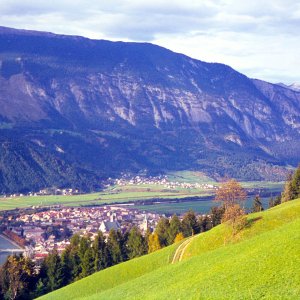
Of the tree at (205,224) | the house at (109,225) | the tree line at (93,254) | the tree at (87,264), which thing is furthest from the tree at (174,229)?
the house at (109,225)

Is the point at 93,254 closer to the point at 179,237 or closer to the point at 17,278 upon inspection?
the point at 17,278

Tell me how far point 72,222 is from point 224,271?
116 m

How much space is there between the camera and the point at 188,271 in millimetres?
44719

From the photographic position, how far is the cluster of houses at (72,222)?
127875 mm

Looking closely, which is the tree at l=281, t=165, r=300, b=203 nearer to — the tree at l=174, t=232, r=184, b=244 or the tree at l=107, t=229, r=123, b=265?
the tree at l=174, t=232, r=184, b=244

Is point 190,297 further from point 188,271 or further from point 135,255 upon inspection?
point 135,255

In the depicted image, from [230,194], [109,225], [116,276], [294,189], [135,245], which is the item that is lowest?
[109,225]

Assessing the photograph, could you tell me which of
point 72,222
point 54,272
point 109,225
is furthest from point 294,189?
point 72,222

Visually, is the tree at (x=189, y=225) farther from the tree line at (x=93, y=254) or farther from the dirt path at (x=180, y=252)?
the dirt path at (x=180, y=252)

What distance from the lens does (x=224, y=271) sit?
1502 inches

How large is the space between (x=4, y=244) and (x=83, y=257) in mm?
54589

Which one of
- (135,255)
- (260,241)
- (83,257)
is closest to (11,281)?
(83,257)

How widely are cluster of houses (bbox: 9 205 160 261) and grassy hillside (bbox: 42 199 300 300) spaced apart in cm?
5400

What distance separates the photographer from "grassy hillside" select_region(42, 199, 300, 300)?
32.4 metres
